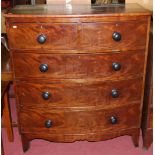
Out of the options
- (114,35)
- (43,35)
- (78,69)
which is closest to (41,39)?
(43,35)

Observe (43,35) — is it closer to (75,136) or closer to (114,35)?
(114,35)

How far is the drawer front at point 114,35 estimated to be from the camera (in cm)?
152

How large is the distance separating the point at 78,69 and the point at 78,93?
17 cm

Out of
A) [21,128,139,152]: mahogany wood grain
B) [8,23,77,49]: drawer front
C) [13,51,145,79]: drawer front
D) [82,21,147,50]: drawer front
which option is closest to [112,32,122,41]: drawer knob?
[82,21,147,50]: drawer front

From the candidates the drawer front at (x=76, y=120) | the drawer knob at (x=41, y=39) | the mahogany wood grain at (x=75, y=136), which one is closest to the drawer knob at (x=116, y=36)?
the drawer knob at (x=41, y=39)

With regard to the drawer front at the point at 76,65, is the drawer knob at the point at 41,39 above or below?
above

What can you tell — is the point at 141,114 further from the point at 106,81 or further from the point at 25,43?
the point at 25,43

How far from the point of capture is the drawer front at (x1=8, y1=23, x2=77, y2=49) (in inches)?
59.3

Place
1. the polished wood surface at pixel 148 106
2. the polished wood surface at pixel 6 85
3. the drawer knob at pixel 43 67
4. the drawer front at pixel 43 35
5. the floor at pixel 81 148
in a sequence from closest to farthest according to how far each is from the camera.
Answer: the drawer front at pixel 43 35 → the drawer knob at pixel 43 67 → the polished wood surface at pixel 148 106 → the polished wood surface at pixel 6 85 → the floor at pixel 81 148

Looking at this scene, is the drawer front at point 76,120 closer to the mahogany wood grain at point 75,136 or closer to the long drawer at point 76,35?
the mahogany wood grain at point 75,136

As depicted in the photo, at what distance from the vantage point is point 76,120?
1.80m

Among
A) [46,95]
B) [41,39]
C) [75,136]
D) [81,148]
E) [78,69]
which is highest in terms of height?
[41,39]

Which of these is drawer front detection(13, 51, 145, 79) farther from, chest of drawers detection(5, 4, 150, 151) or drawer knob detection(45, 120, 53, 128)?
drawer knob detection(45, 120, 53, 128)

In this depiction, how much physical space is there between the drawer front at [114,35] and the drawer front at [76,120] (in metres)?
0.46
